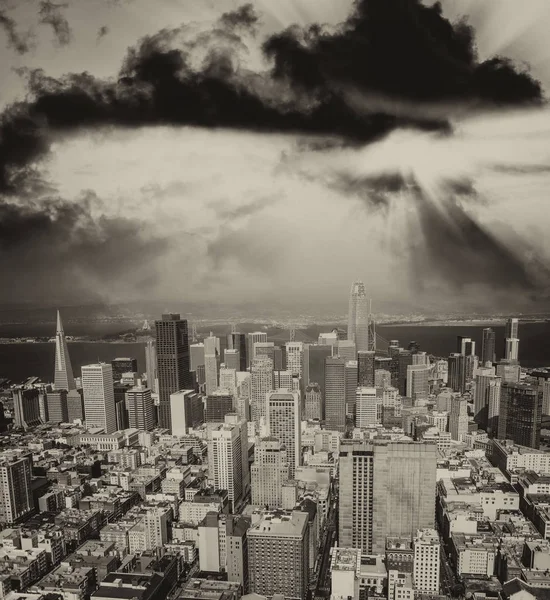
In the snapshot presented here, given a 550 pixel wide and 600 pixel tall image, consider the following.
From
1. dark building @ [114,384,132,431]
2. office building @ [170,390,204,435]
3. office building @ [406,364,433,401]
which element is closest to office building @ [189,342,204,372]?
office building @ [170,390,204,435]

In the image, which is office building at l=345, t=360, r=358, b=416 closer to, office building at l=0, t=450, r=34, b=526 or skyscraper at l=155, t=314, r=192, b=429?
skyscraper at l=155, t=314, r=192, b=429

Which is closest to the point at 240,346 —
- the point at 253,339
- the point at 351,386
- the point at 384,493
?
the point at 253,339

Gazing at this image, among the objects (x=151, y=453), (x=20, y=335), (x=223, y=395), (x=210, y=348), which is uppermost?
(x=20, y=335)

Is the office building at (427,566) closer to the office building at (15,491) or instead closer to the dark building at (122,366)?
the office building at (15,491)

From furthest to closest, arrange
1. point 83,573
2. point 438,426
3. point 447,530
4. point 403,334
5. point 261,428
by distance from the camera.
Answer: point 438,426, point 261,428, point 403,334, point 447,530, point 83,573

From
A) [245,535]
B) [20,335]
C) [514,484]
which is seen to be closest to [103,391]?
[20,335]

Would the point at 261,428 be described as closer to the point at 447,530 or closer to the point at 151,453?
the point at 151,453
